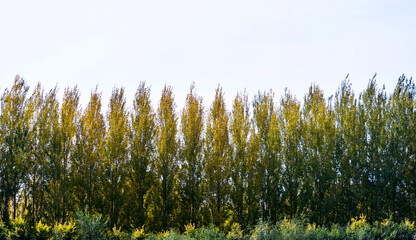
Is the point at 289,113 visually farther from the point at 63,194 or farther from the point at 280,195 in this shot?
the point at 63,194

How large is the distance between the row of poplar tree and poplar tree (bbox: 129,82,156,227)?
43 millimetres

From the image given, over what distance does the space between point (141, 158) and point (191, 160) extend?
2.19 metres

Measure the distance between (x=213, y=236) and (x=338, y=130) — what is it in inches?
490

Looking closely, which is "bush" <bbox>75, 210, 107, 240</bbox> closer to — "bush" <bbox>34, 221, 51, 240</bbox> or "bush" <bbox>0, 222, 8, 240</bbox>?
"bush" <bbox>34, 221, 51, 240</bbox>

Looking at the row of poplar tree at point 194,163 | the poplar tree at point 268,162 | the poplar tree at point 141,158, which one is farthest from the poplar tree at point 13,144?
the poplar tree at point 268,162

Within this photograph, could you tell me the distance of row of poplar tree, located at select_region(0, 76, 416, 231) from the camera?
16047 mm

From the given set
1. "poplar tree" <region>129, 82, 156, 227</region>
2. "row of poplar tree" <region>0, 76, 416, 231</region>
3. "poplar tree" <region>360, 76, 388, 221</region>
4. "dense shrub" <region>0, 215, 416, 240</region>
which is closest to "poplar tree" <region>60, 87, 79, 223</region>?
"row of poplar tree" <region>0, 76, 416, 231</region>

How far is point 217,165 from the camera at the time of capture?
16.8m

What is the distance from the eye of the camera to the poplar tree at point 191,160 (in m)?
16.4

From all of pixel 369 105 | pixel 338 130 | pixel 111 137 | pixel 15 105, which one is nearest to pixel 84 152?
pixel 111 137

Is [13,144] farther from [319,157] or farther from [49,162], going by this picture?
[319,157]

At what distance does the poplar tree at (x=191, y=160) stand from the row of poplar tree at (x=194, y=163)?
0.15ft

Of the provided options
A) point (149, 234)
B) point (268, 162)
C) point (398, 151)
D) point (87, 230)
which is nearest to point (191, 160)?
point (268, 162)

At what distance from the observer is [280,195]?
1791 cm
